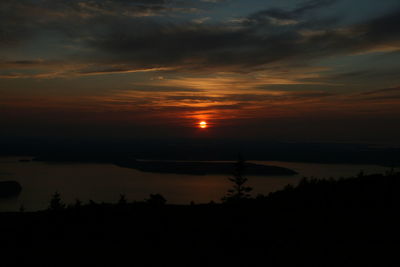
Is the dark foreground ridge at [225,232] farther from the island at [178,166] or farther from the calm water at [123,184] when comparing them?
the island at [178,166]

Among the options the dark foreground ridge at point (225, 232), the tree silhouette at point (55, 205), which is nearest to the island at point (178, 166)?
the tree silhouette at point (55, 205)

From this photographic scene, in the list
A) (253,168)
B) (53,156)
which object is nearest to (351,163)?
(253,168)

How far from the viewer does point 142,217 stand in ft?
33.9

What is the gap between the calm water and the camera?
69438 mm

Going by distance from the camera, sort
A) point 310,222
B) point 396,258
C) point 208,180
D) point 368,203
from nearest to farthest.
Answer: point 396,258 < point 310,222 < point 368,203 < point 208,180

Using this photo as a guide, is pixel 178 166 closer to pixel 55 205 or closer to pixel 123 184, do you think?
pixel 123 184

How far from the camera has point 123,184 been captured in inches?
3610

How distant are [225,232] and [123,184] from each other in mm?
86737

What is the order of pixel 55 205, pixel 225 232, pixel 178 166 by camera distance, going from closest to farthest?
pixel 225 232 < pixel 55 205 < pixel 178 166

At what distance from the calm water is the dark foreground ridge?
5074 centimetres

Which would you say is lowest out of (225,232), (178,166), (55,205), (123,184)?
(123,184)

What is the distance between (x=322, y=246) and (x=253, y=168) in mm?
103528

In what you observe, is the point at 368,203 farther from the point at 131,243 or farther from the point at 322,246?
the point at 131,243

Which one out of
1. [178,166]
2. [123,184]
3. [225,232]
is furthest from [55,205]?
[178,166]
